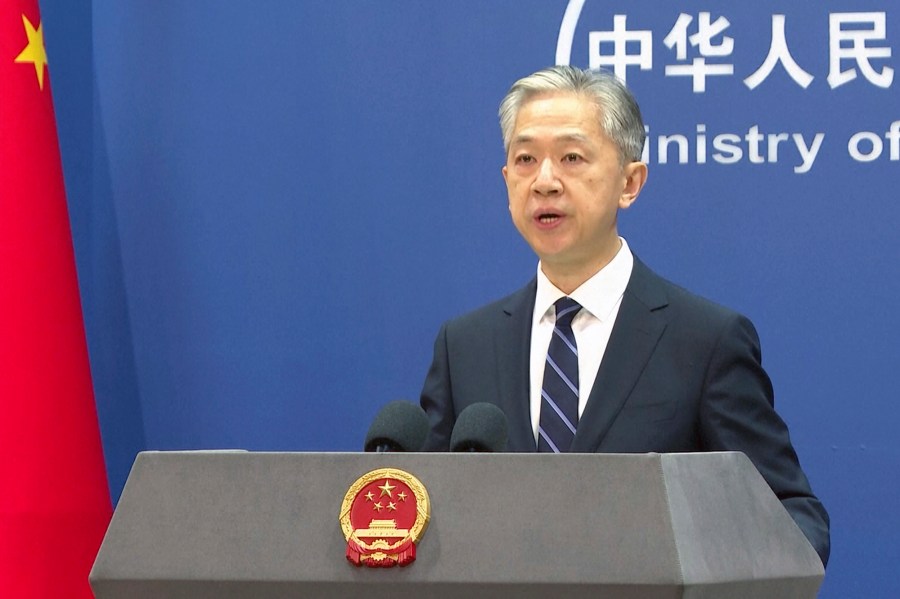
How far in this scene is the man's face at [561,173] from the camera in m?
1.74

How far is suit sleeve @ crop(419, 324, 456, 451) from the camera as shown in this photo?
1.83 m

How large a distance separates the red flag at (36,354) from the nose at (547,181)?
1.28 metres

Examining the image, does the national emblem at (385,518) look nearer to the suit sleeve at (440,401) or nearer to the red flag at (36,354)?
the suit sleeve at (440,401)

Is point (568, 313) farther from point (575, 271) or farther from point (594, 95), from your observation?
point (594, 95)

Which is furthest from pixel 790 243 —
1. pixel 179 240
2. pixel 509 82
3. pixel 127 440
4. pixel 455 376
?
pixel 127 440

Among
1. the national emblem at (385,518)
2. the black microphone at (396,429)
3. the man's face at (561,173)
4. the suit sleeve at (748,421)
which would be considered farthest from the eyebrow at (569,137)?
the national emblem at (385,518)

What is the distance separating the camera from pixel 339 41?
2.90m

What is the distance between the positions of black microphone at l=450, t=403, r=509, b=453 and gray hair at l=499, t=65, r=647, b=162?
0.57 m

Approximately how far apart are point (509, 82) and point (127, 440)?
3.80 ft

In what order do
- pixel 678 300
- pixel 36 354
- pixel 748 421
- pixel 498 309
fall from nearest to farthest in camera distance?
pixel 748 421 < pixel 678 300 < pixel 498 309 < pixel 36 354

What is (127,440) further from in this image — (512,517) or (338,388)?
(512,517)

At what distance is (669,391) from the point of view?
5.58 ft

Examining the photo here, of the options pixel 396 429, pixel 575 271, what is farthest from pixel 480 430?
pixel 575 271

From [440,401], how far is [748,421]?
44 centimetres
